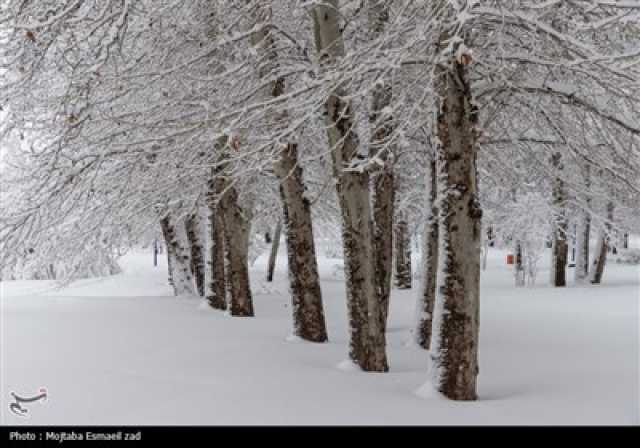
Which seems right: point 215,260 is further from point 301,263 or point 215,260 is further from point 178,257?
point 301,263

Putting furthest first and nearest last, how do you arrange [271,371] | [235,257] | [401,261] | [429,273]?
[401,261] → [235,257] → [429,273] → [271,371]

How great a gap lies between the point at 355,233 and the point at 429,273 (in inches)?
113

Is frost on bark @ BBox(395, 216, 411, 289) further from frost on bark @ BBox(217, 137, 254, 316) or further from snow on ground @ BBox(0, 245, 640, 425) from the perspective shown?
frost on bark @ BBox(217, 137, 254, 316)

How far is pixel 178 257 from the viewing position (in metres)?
15.8

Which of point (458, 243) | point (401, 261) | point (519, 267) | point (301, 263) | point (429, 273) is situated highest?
point (458, 243)

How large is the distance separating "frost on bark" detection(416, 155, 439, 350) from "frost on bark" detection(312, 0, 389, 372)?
2.62m

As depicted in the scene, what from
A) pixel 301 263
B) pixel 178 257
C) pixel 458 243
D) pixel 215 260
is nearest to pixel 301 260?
pixel 301 263

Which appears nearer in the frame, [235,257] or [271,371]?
[271,371]

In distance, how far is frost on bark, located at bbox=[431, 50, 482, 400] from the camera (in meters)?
5.74

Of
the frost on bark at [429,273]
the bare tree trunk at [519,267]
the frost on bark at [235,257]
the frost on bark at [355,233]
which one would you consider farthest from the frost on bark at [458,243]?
the bare tree trunk at [519,267]

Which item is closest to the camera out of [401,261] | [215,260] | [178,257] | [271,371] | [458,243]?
[458,243]

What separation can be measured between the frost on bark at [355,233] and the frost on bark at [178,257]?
925 cm

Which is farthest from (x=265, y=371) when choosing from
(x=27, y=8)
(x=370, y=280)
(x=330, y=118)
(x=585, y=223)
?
(x=585, y=223)
